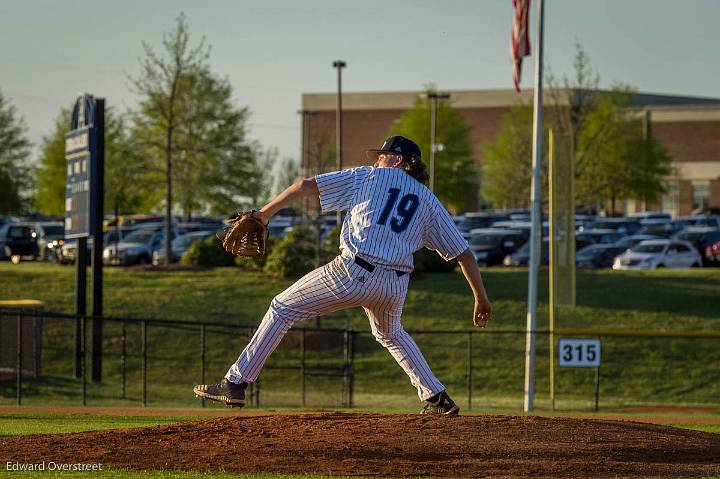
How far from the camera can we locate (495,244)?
151 ft

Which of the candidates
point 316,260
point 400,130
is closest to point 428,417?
point 316,260

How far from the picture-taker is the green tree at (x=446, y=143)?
70375mm

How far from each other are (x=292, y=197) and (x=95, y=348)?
16756 mm

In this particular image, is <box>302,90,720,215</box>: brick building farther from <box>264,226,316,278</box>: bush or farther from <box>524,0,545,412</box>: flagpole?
<box>524,0,545,412</box>: flagpole

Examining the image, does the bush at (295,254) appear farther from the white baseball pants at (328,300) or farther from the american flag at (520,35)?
the white baseball pants at (328,300)

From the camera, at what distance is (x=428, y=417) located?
9867mm

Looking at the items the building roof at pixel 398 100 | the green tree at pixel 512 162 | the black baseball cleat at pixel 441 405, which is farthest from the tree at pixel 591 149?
the black baseball cleat at pixel 441 405

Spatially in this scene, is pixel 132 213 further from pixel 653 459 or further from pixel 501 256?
pixel 653 459

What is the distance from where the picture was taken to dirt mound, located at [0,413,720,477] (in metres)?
8.67

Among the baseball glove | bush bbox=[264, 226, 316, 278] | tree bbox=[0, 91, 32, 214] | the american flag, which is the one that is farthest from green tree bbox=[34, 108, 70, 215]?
the baseball glove

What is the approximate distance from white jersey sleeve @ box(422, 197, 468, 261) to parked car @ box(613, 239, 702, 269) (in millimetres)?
35910

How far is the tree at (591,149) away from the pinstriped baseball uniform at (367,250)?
135ft

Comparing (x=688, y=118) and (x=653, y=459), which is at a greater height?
(x=688, y=118)

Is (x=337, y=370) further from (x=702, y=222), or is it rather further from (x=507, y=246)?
(x=702, y=222)
